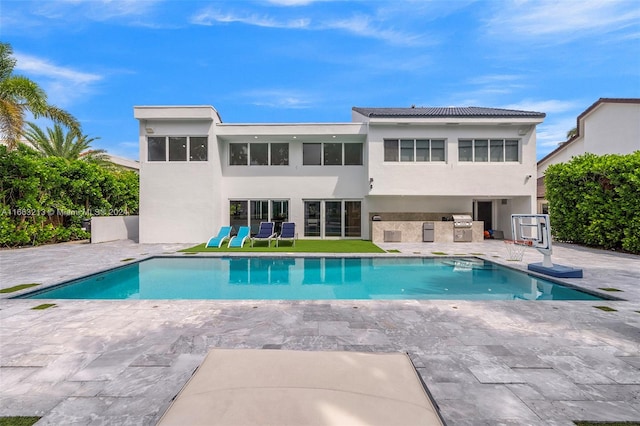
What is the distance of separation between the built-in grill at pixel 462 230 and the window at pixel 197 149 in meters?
13.6

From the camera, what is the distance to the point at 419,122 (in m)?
15.5

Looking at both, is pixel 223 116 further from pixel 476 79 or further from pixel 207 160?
pixel 476 79

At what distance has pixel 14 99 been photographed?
42.2 feet

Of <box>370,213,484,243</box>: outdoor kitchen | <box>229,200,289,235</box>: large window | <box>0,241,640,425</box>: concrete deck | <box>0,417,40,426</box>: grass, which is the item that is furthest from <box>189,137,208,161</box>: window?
<box>0,417,40,426</box>: grass

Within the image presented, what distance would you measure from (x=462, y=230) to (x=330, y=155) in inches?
324

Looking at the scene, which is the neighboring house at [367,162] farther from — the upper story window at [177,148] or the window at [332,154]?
the window at [332,154]

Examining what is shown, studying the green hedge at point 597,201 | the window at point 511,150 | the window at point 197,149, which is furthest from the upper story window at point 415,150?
the window at point 197,149

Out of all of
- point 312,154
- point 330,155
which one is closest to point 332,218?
point 330,155

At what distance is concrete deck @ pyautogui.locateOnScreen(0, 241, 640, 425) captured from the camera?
8.82 feet

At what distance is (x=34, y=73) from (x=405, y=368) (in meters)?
20.0

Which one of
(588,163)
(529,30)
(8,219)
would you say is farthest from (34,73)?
(588,163)

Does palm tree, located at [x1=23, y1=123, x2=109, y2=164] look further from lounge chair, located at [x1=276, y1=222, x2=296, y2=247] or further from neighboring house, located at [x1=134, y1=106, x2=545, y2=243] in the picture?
lounge chair, located at [x1=276, y1=222, x2=296, y2=247]

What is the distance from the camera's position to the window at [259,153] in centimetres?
1738

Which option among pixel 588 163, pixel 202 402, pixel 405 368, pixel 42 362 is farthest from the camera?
pixel 588 163
